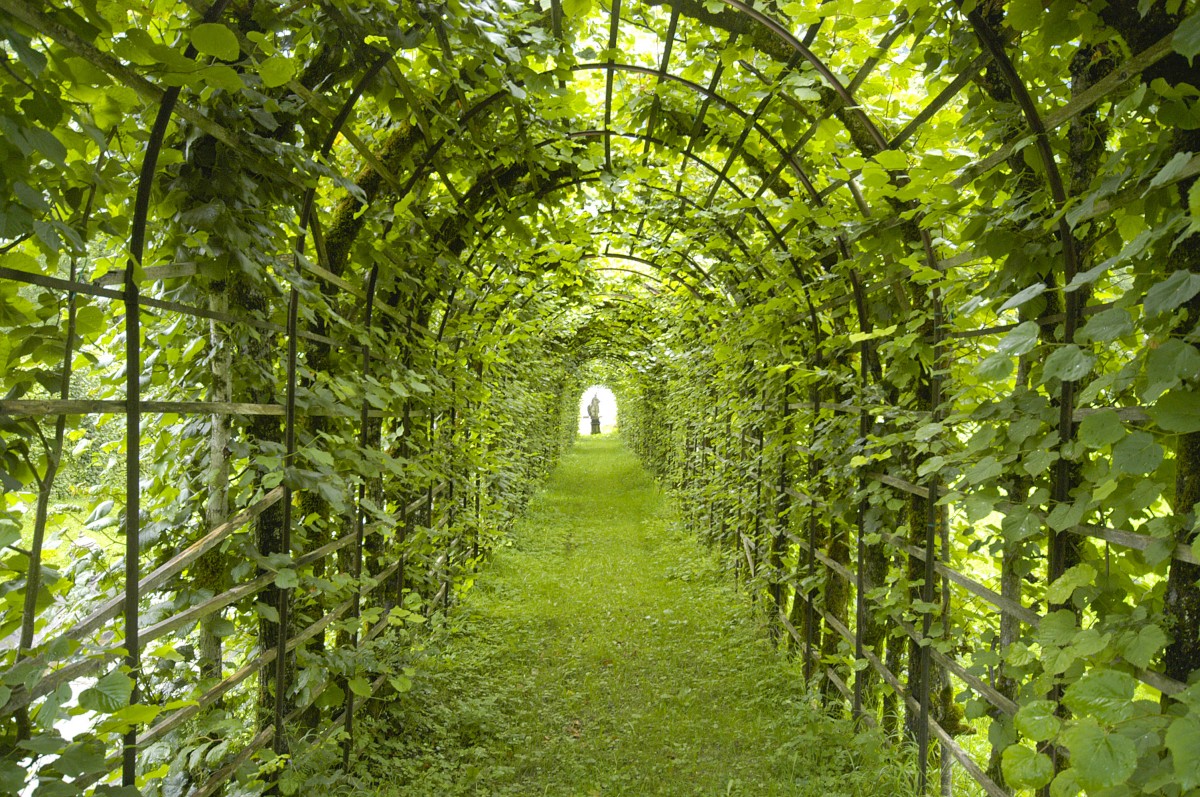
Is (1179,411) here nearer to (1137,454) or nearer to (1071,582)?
(1137,454)

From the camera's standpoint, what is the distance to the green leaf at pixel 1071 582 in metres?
1.67

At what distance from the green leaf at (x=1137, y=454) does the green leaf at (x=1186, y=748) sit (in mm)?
469

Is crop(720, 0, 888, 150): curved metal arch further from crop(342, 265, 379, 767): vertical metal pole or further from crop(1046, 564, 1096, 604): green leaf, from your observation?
crop(342, 265, 379, 767): vertical metal pole

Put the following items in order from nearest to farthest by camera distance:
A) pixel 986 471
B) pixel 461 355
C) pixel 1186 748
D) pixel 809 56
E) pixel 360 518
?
pixel 1186 748
pixel 986 471
pixel 809 56
pixel 360 518
pixel 461 355

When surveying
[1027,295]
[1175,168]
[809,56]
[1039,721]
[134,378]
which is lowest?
[1039,721]

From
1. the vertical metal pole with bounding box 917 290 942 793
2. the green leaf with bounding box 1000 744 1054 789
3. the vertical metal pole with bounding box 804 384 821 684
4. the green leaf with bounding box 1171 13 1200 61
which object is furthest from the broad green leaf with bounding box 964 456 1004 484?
the vertical metal pole with bounding box 804 384 821 684

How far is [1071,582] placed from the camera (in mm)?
1696

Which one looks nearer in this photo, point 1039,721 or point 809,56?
point 1039,721

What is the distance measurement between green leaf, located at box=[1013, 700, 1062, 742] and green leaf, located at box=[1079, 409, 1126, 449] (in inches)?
24.1

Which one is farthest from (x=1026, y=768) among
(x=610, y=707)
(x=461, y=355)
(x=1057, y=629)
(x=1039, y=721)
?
(x=461, y=355)

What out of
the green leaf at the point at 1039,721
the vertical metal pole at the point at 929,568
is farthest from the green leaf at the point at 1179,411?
the vertical metal pole at the point at 929,568

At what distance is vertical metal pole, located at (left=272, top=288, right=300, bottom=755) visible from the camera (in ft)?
8.10

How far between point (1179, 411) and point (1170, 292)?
0.23m

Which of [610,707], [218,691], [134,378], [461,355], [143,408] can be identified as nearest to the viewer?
[134,378]
